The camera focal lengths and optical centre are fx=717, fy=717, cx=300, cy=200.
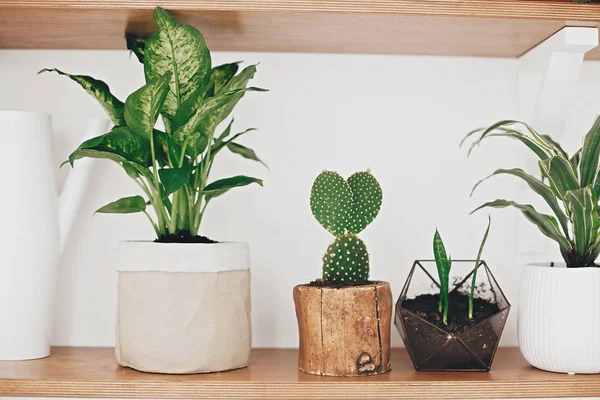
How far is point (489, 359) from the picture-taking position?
934mm

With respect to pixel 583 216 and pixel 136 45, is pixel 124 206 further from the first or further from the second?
pixel 583 216

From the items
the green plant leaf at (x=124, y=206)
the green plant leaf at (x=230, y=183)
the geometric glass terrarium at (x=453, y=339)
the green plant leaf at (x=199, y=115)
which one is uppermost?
the green plant leaf at (x=199, y=115)

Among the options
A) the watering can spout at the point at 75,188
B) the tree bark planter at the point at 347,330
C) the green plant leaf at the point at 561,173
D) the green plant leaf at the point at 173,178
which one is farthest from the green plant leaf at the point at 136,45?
the green plant leaf at the point at 561,173

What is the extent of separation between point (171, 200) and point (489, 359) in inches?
19.4

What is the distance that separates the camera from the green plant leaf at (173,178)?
2.77 feet

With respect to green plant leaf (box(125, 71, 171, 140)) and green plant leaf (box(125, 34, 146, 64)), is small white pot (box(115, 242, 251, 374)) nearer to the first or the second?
green plant leaf (box(125, 71, 171, 140))

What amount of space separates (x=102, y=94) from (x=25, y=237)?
23 cm

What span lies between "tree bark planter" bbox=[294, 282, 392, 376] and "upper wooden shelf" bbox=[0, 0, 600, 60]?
0.36m

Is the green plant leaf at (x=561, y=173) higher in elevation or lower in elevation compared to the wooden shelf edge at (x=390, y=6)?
lower

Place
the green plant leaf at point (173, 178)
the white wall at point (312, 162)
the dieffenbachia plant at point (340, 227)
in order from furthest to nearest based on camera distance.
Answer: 1. the white wall at point (312, 162)
2. the dieffenbachia plant at point (340, 227)
3. the green plant leaf at point (173, 178)

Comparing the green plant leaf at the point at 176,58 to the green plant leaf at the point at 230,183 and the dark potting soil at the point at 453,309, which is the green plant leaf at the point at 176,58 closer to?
the green plant leaf at the point at 230,183

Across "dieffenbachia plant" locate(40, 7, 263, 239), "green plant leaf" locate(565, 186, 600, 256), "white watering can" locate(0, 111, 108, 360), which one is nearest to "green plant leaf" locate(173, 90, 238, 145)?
"dieffenbachia plant" locate(40, 7, 263, 239)

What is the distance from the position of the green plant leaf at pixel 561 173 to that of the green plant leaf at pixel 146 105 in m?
0.49

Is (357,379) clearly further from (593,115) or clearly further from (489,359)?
(593,115)
